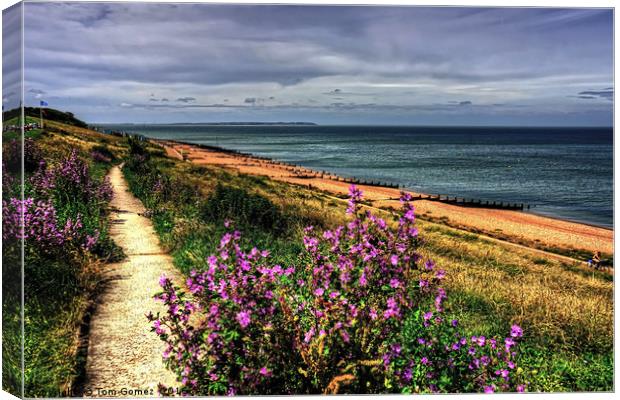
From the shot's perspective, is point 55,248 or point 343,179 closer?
point 55,248

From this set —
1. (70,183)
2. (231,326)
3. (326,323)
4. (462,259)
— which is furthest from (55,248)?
(462,259)

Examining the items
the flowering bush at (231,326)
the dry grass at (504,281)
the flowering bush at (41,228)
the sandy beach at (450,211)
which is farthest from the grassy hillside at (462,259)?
the flowering bush at (231,326)

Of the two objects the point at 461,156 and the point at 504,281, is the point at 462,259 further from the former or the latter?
the point at 461,156

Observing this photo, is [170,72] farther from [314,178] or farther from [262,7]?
[314,178]

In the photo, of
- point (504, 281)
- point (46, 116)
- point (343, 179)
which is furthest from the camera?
point (343, 179)

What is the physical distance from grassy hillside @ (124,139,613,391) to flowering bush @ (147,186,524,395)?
1052 mm

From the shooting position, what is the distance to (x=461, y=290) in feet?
19.0

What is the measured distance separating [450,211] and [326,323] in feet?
9.89

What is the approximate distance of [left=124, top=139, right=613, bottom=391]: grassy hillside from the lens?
5.07 metres

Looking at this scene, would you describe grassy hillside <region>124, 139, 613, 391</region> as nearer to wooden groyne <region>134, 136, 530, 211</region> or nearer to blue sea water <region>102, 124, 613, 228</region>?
wooden groyne <region>134, 136, 530, 211</region>

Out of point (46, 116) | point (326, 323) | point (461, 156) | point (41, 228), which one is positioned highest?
point (46, 116)

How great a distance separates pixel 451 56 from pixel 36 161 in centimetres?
388

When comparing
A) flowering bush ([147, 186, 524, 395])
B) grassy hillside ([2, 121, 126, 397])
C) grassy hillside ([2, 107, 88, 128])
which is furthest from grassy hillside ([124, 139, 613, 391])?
grassy hillside ([2, 107, 88, 128])

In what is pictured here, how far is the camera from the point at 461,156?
6094mm
